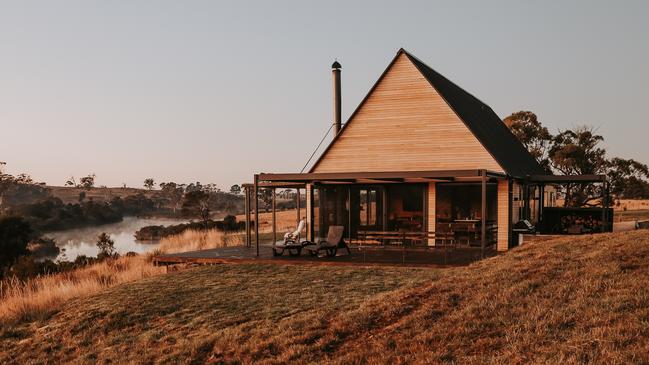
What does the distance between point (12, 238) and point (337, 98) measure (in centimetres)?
1900

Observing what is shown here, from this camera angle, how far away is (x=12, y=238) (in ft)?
88.5

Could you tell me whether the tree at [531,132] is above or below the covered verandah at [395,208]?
above

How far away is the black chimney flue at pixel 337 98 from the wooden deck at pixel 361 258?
221 inches

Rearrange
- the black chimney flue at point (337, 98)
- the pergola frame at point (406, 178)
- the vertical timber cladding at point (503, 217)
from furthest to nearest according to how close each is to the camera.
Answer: the black chimney flue at point (337, 98), the vertical timber cladding at point (503, 217), the pergola frame at point (406, 178)

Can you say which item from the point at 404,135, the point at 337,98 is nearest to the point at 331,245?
the point at 404,135

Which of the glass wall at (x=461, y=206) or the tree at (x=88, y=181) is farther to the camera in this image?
the tree at (x=88, y=181)

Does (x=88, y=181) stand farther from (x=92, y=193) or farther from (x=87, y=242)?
(x=87, y=242)

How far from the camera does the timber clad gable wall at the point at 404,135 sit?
1659 cm

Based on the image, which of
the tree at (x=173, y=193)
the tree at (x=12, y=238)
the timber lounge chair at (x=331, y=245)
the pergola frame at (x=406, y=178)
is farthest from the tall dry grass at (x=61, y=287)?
the tree at (x=173, y=193)

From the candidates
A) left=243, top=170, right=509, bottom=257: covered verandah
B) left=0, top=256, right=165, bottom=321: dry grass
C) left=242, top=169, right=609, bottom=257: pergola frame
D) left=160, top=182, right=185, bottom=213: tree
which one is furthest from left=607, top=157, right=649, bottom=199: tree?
left=160, top=182, right=185, bottom=213: tree

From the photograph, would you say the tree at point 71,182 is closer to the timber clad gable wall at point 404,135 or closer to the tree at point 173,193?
the tree at point 173,193

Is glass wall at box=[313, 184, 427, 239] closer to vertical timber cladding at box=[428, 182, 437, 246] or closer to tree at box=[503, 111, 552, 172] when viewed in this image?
vertical timber cladding at box=[428, 182, 437, 246]

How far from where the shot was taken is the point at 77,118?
32.7m

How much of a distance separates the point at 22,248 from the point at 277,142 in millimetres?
15753
